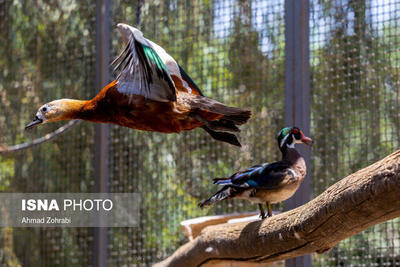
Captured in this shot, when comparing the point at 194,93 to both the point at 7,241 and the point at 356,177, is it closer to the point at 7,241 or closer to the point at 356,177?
the point at 356,177

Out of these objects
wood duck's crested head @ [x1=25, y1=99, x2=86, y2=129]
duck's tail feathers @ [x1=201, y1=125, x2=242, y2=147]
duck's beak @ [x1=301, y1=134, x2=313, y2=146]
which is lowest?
duck's tail feathers @ [x1=201, y1=125, x2=242, y2=147]

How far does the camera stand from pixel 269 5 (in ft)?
8.57

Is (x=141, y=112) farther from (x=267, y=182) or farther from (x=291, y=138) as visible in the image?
(x=291, y=138)

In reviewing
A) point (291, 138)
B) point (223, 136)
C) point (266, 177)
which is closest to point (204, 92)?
point (291, 138)

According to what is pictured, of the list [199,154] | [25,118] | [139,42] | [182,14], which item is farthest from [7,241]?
[139,42]

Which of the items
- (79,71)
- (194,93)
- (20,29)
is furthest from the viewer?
(20,29)

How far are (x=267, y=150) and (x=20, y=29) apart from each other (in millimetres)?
1616

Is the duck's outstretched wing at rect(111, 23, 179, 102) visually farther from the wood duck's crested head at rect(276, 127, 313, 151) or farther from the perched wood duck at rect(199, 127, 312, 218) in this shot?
the wood duck's crested head at rect(276, 127, 313, 151)

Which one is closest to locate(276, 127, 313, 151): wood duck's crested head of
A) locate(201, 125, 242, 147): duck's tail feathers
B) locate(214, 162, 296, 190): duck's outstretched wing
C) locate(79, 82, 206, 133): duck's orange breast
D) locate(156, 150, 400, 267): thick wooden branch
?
locate(214, 162, 296, 190): duck's outstretched wing

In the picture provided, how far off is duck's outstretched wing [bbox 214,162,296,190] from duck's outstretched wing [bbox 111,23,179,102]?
0.63 metres

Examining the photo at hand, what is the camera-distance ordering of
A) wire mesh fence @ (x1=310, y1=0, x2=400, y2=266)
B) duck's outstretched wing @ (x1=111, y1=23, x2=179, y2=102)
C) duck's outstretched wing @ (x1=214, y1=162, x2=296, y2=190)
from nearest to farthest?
duck's outstretched wing @ (x1=111, y1=23, x2=179, y2=102) → duck's outstretched wing @ (x1=214, y1=162, x2=296, y2=190) → wire mesh fence @ (x1=310, y1=0, x2=400, y2=266)

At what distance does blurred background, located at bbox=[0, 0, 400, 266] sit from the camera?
2389mm

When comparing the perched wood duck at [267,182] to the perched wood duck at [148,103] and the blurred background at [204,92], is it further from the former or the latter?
the perched wood duck at [148,103]

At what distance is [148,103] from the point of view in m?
1.55
